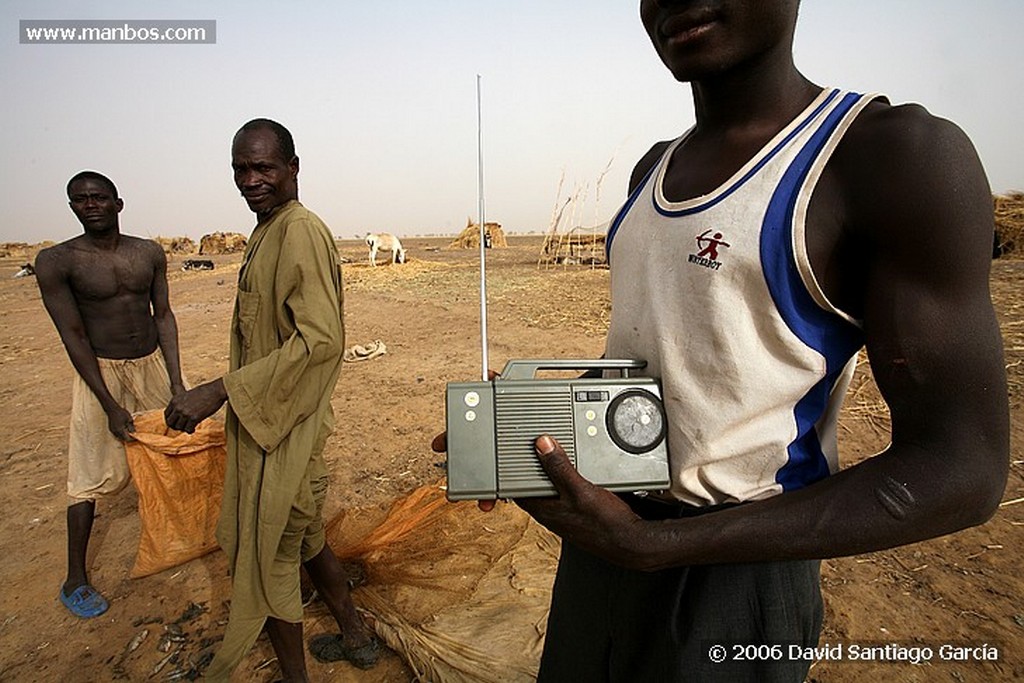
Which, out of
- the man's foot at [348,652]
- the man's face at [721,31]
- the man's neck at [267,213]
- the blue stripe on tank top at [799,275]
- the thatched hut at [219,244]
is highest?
the thatched hut at [219,244]

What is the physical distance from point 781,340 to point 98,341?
324 cm

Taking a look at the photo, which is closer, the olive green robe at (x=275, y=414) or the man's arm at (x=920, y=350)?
the man's arm at (x=920, y=350)

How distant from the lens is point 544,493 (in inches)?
33.6

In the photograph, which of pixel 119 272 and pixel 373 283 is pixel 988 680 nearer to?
pixel 119 272

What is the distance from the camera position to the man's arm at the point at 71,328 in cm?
269

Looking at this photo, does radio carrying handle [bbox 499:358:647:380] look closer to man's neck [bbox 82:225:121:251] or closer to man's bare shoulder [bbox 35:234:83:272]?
man's bare shoulder [bbox 35:234:83:272]

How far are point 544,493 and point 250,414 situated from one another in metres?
1.46

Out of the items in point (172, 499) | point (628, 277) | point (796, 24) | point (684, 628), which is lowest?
point (172, 499)

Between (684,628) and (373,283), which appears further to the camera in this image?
(373,283)

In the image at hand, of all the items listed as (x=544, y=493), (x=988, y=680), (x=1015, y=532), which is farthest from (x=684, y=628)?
(x=1015, y=532)

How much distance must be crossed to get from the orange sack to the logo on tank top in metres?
2.53

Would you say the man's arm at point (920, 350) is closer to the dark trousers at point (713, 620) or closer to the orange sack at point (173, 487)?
the dark trousers at point (713, 620)

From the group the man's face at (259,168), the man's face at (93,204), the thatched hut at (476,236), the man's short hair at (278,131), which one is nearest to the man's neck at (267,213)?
the man's face at (259,168)

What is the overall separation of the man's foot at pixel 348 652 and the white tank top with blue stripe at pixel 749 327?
1.86m
